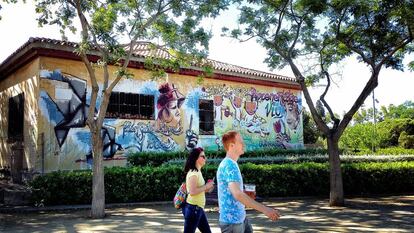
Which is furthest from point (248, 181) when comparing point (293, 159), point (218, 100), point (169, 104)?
point (218, 100)

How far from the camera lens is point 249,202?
3590mm

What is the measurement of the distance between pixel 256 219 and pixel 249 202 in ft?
20.3

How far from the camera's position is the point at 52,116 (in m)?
14.4

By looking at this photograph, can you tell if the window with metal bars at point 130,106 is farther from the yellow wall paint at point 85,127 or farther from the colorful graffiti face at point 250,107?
the colorful graffiti face at point 250,107

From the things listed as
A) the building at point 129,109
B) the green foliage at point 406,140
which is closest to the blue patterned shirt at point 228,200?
the building at point 129,109

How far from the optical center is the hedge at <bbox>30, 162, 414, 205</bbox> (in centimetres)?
1172

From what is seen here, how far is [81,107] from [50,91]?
1.21 m

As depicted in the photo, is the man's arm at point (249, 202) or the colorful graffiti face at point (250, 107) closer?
the man's arm at point (249, 202)

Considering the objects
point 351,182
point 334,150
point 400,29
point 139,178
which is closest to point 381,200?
point 351,182

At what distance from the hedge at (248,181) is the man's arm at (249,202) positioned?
9.05m

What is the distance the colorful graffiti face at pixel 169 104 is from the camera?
1727 cm

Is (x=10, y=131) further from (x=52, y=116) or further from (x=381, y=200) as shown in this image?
(x=381, y=200)

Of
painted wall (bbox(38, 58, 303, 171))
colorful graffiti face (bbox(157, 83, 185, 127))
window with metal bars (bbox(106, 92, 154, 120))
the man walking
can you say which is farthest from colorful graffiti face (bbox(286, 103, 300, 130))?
the man walking

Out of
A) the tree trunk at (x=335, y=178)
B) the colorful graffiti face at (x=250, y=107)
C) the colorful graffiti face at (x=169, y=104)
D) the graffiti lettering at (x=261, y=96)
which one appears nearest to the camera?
the tree trunk at (x=335, y=178)
